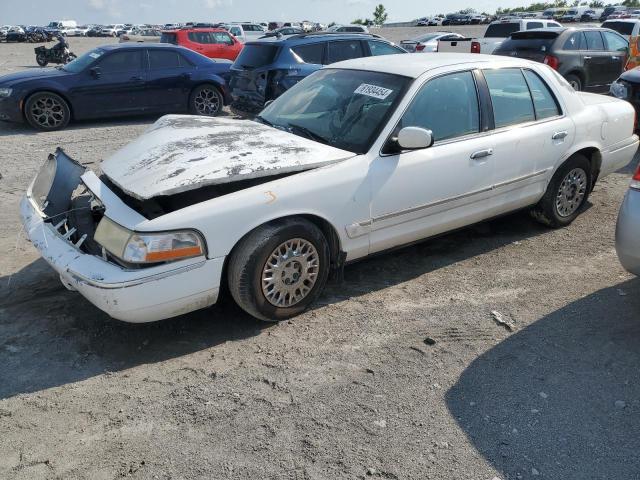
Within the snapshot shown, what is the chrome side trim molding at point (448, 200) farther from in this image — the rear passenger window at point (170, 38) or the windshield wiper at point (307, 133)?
the rear passenger window at point (170, 38)

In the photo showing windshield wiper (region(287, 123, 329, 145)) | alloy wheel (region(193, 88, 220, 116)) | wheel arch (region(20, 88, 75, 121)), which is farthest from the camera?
alloy wheel (region(193, 88, 220, 116))

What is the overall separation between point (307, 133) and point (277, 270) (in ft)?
4.03

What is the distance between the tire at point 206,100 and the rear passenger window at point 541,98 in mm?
7760

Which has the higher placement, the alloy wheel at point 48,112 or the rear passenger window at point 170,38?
the rear passenger window at point 170,38

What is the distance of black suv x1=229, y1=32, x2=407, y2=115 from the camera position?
973 centimetres

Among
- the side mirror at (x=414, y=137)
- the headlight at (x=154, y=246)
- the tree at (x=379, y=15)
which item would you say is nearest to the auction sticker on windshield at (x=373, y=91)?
the side mirror at (x=414, y=137)

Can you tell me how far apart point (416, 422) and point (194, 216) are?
66.1 inches

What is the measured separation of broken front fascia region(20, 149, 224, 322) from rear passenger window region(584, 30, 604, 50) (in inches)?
466

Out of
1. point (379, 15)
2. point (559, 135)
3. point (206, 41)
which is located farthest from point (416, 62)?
point (379, 15)

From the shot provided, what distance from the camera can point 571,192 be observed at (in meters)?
5.39

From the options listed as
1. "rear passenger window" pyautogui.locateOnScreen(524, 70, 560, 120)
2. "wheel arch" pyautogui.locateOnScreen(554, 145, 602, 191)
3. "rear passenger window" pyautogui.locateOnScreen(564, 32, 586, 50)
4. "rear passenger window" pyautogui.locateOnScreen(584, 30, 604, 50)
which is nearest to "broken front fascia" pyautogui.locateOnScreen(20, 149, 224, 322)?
"rear passenger window" pyautogui.locateOnScreen(524, 70, 560, 120)

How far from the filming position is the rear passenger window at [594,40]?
12.3 metres

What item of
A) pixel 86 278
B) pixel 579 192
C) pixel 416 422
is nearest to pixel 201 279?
pixel 86 278

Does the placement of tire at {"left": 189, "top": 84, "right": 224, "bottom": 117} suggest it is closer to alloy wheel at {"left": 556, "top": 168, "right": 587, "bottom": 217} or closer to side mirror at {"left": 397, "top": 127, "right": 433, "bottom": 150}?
alloy wheel at {"left": 556, "top": 168, "right": 587, "bottom": 217}
